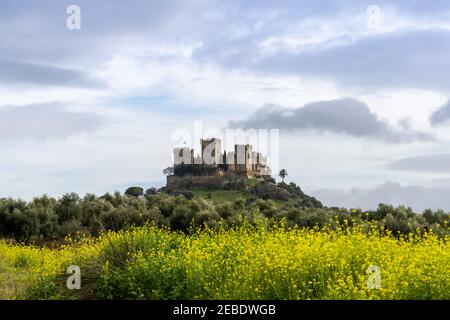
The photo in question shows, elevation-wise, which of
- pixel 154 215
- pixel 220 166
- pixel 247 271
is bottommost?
pixel 247 271

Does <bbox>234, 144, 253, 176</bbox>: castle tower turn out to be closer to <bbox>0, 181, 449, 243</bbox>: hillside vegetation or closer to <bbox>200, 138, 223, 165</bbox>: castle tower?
<bbox>200, 138, 223, 165</bbox>: castle tower

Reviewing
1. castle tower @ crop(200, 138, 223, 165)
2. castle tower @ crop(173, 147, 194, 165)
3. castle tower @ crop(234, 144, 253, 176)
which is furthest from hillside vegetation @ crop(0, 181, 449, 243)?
castle tower @ crop(234, 144, 253, 176)

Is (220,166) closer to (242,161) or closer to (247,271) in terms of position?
(242,161)

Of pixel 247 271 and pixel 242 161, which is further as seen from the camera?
pixel 242 161

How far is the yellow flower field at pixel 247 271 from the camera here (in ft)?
31.3

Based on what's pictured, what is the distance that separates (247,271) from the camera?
11.1 metres

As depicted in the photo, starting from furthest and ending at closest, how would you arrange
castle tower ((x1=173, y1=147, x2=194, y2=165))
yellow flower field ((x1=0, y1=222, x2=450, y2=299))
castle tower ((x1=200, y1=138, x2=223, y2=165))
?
1. castle tower ((x1=173, y1=147, x2=194, y2=165))
2. castle tower ((x1=200, y1=138, x2=223, y2=165))
3. yellow flower field ((x1=0, y1=222, x2=450, y2=299))

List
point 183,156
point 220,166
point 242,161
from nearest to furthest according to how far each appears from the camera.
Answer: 1. point 183,156
2. point 242,161
3. point 220,166

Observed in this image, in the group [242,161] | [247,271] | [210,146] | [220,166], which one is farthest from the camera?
[220,166]

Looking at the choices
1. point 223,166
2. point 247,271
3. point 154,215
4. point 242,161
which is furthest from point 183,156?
point 247,271

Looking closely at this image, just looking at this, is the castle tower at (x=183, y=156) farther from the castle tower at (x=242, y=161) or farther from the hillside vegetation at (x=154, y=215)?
the hillside vegetation at (x=154, y=215)

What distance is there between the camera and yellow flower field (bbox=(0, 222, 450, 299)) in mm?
9539

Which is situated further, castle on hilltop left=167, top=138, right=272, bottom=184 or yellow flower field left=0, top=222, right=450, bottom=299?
castle on hilltop left=167, top=138, right=272, bottom=184
